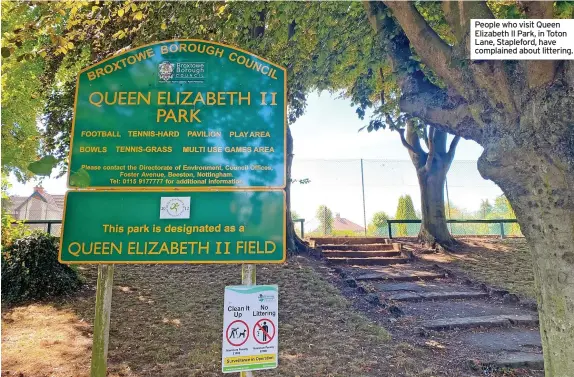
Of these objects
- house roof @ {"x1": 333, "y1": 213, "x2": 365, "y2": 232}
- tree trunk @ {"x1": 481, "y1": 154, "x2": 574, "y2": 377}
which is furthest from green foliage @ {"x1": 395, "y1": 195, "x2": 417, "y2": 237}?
tree trunk @ {"x1": 481, "y1": 154, "x2": 574, "y2": 377}

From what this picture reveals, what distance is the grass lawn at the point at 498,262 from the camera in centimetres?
822

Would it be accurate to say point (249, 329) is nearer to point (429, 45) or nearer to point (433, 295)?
point (429, 45)

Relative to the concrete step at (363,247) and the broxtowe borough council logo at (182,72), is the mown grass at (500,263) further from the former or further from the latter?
the broxtowe borough council logo at (182,72)

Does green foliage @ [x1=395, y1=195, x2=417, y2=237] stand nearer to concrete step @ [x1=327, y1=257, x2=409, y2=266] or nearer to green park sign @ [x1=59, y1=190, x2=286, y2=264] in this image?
concrete step @ [x1=327, y1=257, x2=409, y2=266]

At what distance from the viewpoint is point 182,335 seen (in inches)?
206

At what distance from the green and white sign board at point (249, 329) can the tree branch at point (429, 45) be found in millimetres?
3125

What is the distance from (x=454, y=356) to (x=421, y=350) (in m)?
0.41

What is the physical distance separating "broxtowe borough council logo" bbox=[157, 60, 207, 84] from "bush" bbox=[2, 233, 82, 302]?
16.2 feet

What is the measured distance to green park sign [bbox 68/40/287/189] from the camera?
3.13 meters

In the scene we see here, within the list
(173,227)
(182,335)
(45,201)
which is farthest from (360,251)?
(45,201)

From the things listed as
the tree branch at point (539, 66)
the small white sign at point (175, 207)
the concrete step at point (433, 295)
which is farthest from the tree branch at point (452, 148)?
the small white sign at point (175, 207)

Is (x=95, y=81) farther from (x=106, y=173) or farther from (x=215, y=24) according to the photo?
(x=215, y=24)

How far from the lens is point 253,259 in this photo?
118 inches

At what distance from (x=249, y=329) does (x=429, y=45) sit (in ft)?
12.2
